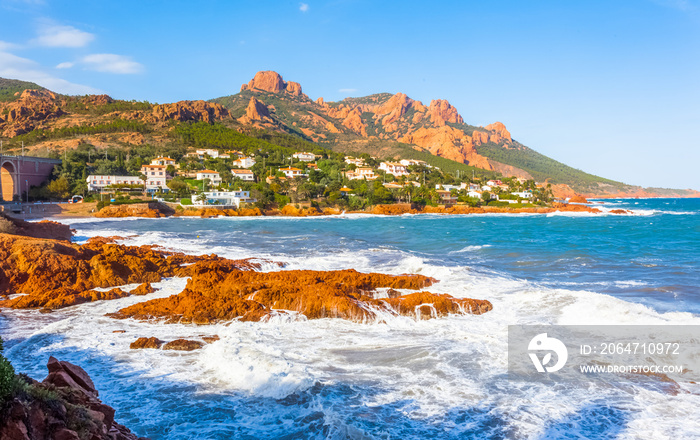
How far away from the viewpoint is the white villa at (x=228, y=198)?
65425mm

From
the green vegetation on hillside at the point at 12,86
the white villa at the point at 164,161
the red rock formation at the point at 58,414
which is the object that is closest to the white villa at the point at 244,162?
the white villa at the point at 164,161

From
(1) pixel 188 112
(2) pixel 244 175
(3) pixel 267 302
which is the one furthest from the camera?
(1) pixel 188 112

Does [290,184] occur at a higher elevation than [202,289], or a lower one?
higher

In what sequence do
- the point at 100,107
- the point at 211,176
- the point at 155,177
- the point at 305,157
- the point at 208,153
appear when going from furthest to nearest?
the point at 100,107 → the point at 305,157 → the point at 208,153 → the point at 211,176 → the point at 155,177

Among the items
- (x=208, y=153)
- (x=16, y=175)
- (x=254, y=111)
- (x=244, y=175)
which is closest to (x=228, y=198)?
(x=244, y=175)

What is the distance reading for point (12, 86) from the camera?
16538cm

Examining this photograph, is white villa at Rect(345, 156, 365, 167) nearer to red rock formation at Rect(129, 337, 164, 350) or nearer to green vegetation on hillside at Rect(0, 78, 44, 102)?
red rock formation at Rect(129, 337, 164, 350)

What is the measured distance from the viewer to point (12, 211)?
49.2 m

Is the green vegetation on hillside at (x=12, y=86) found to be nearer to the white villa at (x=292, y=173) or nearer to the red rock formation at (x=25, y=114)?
the red rock formation at (x=25, y=114)

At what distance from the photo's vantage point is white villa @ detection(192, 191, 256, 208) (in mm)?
65425

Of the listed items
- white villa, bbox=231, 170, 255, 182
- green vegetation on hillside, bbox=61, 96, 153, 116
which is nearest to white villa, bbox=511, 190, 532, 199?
white villa, bbox=231, 170, 255, 182

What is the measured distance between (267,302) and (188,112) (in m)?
134

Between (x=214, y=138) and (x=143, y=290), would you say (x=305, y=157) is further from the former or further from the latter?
(x=143, y=290)

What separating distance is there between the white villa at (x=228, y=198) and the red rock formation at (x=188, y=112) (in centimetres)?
6820
